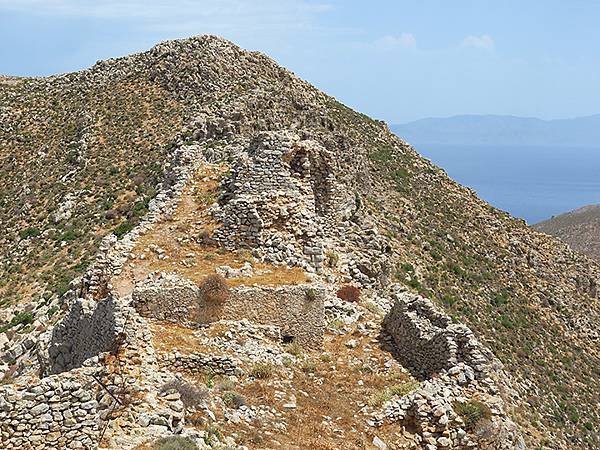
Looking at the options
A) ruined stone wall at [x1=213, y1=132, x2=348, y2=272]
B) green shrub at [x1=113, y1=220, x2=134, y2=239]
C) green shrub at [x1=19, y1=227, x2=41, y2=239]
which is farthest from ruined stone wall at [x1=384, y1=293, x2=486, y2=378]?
green shrub at [x1=19, y1=227, x2=41, y2=239]

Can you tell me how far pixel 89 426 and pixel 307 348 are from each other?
606 cm

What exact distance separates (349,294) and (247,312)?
3.50m

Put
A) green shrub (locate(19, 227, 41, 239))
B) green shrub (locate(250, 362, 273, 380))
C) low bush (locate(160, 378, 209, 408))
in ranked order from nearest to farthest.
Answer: low bush (locate(160, 378, 209, 408)), green shrub (locate(250, 362, 273, 380)), green shrub (locate(19, 227, 41, 239))

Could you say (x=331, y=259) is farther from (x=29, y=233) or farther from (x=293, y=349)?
(x=29, y=233)

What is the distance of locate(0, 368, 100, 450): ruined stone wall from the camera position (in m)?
9.30

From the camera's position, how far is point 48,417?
9406 millimetres

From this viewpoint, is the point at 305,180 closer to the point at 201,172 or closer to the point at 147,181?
the point at 201,172

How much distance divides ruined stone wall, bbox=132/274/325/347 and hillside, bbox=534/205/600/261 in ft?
256

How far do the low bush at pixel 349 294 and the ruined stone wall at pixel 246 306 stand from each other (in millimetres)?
2091

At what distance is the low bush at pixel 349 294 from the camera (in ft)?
56.5

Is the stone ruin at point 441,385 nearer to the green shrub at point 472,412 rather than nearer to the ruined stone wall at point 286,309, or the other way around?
the green shrub at point 472,412

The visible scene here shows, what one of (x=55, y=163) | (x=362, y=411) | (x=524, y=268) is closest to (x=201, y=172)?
(x=362, y=411)

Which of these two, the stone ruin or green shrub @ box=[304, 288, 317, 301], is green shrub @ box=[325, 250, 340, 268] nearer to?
the stone ruin

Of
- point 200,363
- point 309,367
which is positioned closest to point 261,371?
point 200,363
